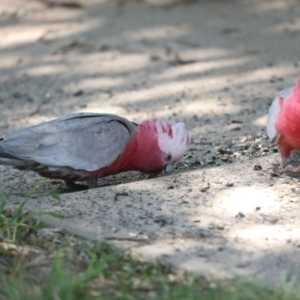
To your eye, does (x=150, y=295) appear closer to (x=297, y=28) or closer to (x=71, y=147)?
(x=71, y=147)

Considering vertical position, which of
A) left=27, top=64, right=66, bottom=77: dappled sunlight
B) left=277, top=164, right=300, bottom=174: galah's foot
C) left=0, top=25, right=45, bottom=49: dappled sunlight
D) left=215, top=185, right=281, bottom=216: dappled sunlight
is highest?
left=0, top=25, right=45, bottom=49: dappled sunlight

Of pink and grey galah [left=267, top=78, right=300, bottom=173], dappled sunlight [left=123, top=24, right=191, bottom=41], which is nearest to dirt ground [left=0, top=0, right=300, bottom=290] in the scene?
dappled sunlight [left=123, top=24, right=191, bottom=41]

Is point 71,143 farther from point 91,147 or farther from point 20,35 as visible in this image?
point 20,35

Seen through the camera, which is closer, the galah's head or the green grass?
the green grass

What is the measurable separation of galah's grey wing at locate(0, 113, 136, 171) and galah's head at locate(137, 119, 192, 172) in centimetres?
18

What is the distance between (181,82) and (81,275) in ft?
11.8

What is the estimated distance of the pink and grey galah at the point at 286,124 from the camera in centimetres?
375

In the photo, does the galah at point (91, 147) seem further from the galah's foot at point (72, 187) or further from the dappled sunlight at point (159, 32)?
the dappled sunlight at point (159, 32)

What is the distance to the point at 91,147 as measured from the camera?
3814 millimetres

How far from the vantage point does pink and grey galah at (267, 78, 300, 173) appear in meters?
3.75

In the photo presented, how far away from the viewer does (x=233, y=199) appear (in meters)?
3.53

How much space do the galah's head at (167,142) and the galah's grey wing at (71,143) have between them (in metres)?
0.18

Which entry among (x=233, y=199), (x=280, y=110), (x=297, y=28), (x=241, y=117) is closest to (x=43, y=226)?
(x=233, y=199)

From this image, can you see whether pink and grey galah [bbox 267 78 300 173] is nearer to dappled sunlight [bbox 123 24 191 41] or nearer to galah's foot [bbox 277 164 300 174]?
galah's foot [bbox 277 164 300 174]
